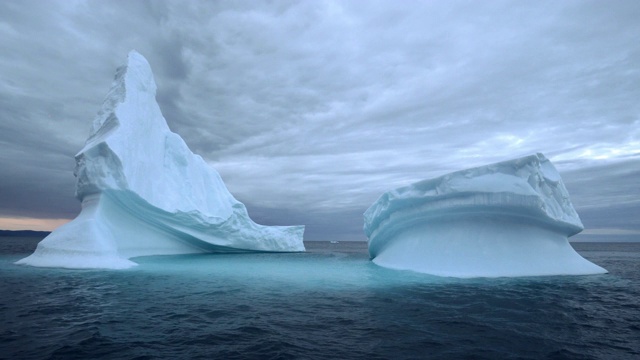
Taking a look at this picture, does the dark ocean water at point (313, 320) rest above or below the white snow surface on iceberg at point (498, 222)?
below

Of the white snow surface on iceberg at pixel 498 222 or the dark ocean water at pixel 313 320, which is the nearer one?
the dark ocean water at pixel 313 320

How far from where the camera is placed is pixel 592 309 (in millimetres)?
7527

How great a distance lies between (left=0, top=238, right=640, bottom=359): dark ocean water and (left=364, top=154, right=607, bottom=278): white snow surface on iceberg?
2164mm

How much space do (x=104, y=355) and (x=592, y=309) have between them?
31.3 ft

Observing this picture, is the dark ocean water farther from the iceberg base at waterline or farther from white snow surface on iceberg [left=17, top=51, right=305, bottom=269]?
white snow surface on iceberg [left=17, top=51, right=305, bottom=269]

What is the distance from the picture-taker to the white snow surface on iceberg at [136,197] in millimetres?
15180

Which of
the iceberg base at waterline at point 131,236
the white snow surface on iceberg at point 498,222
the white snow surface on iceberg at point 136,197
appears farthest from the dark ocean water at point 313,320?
the white snow surface on iceberg at point 136,197

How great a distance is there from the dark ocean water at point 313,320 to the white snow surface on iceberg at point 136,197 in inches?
182

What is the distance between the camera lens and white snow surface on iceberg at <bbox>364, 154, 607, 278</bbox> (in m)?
12.7

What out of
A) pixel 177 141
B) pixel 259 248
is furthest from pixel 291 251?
pixel 177 141

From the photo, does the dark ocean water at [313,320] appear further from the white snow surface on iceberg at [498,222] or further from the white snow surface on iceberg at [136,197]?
the white snow surface on iceberg at [136,197]

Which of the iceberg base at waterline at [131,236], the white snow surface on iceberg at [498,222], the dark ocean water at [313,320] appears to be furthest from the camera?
the iceberg base at waterline at [131,236]

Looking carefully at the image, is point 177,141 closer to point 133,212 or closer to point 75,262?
point 133,212

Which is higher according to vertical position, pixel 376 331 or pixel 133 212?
pixel 133 212
